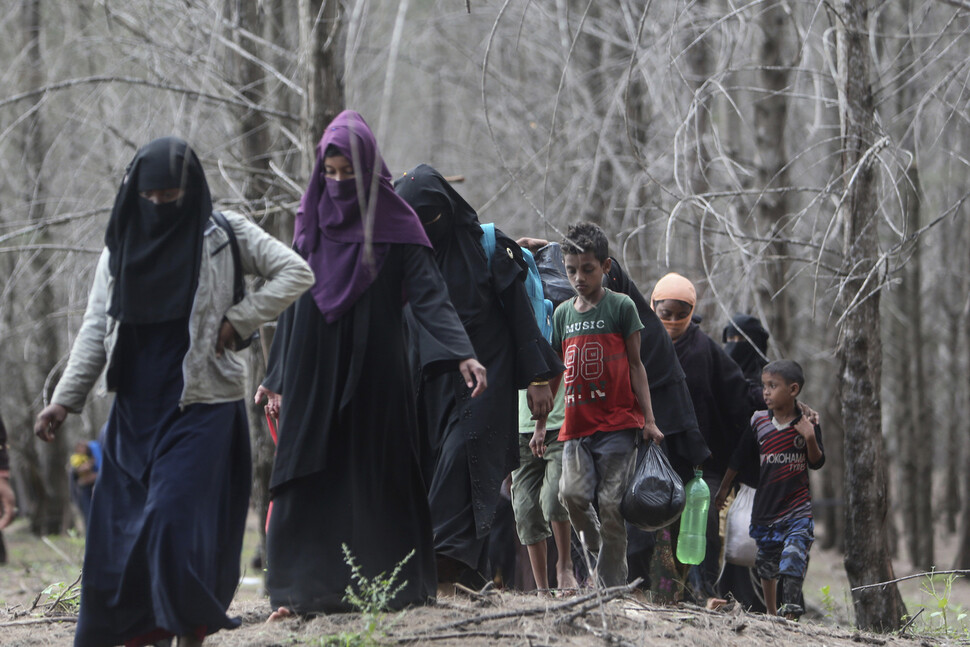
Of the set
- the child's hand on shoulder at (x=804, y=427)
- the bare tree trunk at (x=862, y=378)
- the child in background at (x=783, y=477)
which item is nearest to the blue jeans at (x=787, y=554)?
the child in background at (x=783, y=477)

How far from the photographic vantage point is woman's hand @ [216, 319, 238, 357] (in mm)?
3787

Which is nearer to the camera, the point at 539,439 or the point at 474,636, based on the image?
the point at 474,636

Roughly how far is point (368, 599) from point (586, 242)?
192cm

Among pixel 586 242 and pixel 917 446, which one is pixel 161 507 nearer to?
pixel 586 242

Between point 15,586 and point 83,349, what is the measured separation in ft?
23.6

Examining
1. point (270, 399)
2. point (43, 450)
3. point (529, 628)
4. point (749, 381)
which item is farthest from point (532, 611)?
point (43, 450)

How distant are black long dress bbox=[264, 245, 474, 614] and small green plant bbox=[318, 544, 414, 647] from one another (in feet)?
0.13

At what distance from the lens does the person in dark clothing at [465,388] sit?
4.91m

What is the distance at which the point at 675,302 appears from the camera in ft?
20.3

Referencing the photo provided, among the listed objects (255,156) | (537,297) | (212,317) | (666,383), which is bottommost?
(666,383)

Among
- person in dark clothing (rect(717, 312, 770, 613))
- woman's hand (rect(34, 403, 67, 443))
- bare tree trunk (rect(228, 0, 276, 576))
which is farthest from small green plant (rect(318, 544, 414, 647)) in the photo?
bare tree trunk (rect(228, 0, 276, 576))

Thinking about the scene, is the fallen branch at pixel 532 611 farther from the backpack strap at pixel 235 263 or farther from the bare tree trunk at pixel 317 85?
the bare tree trunk at pixel 317 85

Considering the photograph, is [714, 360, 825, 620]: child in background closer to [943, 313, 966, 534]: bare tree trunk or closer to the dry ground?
the dry ground

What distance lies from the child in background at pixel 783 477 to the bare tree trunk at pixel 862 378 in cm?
40
